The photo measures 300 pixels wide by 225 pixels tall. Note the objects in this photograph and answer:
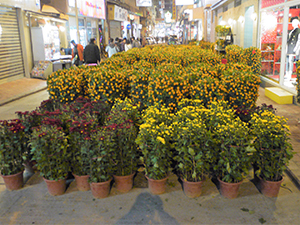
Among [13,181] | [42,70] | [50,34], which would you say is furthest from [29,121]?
[50,34]

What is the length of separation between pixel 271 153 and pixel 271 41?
8.82 meters

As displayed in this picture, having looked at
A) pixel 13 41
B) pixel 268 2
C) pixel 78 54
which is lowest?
pixel 78 54

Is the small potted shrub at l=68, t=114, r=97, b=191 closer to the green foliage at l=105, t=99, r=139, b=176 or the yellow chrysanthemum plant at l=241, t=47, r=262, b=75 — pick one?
the green foliage at l=105, t=99, r=139, b=176

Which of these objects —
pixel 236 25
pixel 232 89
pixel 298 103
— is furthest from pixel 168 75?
pixel 236 25

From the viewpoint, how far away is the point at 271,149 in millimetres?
3416

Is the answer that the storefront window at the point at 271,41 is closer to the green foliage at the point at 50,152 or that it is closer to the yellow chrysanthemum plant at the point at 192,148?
the yellow chrysanthemum plant at the point at 192,148

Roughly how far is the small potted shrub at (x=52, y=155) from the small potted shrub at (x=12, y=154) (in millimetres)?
306

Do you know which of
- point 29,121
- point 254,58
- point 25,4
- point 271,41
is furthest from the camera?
point 25,4

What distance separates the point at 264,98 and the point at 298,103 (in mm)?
1251

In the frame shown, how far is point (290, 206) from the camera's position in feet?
11.1

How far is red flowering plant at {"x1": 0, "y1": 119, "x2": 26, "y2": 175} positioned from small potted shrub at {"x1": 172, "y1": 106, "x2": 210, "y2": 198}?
2.12 meters

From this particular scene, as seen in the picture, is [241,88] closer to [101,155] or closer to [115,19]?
[101,155]

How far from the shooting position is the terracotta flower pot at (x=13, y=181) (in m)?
3.87

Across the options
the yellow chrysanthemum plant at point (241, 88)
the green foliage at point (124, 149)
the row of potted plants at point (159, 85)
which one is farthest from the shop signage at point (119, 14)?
the green foliage at point (124, 149)
